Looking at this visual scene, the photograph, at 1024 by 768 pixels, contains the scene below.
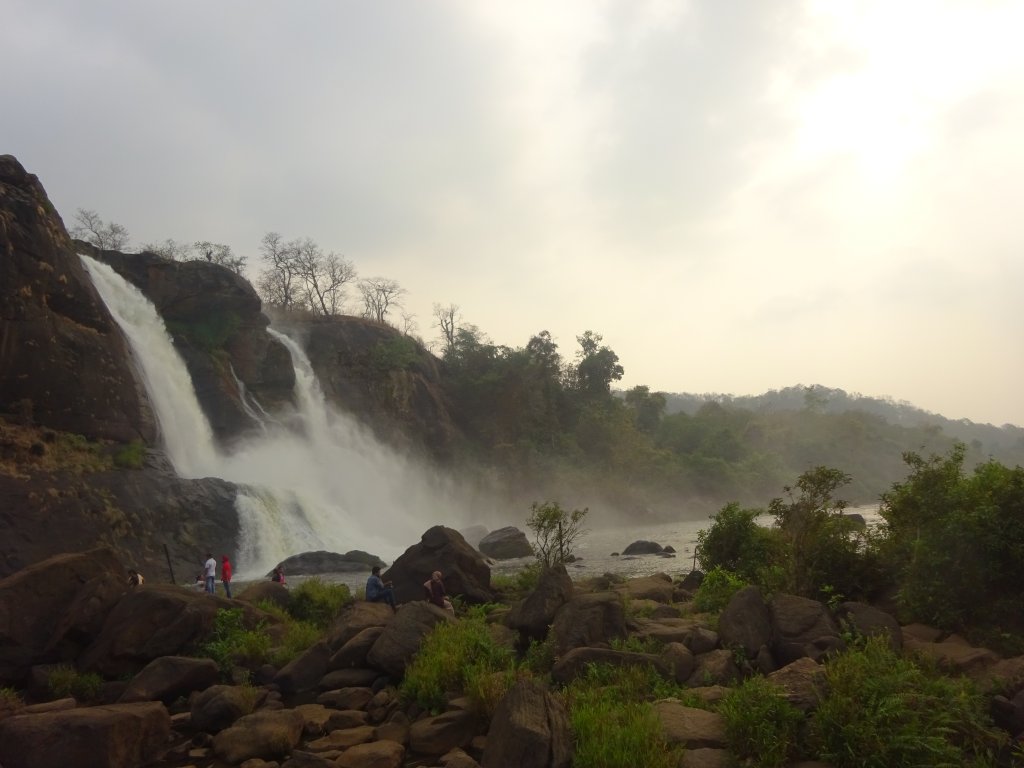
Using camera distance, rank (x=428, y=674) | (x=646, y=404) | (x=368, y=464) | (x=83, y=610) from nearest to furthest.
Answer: (x=428, y=674) < (x=83, y=610) < (x=368, y=464) < (x=646, y=404)

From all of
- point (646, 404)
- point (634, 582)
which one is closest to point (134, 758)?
point (634, 582)

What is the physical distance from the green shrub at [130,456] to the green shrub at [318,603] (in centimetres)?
1388

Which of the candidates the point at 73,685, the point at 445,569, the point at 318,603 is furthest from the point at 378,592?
the point at 73,685

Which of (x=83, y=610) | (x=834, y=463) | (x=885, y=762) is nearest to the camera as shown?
(x=885, y=762)

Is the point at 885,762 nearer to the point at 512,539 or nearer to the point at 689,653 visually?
the point at 689,653

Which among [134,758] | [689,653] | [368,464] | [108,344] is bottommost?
[134,758]

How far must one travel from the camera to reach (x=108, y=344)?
29141mm

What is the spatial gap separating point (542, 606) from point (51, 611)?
351 inches

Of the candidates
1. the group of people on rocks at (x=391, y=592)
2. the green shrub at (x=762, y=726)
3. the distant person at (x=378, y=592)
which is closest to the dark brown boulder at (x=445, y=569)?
the group of people on rocks at (x=391, y=592)

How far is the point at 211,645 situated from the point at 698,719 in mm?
8880

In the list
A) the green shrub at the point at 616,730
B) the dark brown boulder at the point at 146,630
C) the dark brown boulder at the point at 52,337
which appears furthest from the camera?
the dark brown boulder at the point at 52,337

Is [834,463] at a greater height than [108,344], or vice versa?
[108,344]

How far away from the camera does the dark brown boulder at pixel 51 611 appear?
1194 centimetres

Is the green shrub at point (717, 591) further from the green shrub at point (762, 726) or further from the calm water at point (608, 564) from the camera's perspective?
the calm water at point (608, 564)
